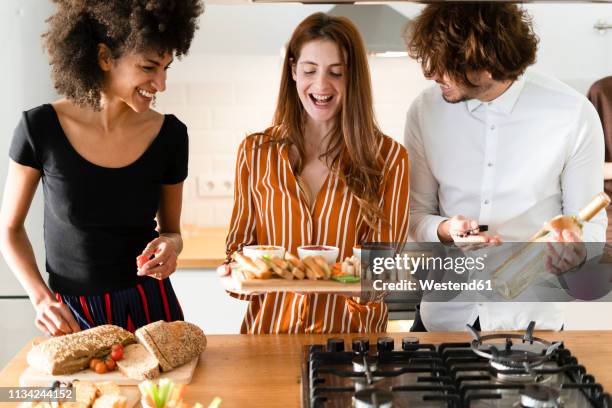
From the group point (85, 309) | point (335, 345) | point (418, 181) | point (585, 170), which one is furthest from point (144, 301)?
point (585, 170)

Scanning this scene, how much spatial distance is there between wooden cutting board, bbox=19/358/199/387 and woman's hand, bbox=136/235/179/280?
13.0 inches

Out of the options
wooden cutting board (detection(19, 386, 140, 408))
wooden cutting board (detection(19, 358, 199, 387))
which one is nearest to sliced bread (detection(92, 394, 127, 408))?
wooden cutting board (detection(19, 386, 140, 408))

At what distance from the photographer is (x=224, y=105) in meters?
4.12

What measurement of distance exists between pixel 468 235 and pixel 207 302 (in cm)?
182

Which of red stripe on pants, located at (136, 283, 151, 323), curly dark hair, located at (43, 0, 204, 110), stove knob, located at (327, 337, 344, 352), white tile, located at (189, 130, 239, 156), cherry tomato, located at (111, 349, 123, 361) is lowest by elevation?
cherry tomato, located at (111, 349, 123, 361)

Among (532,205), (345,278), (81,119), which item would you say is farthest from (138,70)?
(532,205)

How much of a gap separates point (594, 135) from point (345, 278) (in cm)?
93

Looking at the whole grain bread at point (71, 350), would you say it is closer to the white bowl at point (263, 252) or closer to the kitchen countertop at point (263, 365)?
the kitchen countertop at point (263, 365)

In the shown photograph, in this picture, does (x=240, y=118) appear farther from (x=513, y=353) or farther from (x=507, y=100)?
(x=513, y=353)

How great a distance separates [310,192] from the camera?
2.31 metres

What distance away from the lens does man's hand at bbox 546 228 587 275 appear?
2.04 m

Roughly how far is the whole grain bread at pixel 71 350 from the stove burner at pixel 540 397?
88cm

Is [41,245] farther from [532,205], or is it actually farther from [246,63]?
[532,205]

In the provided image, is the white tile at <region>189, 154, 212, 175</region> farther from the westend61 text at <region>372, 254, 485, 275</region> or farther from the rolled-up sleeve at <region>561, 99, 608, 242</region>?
the rolled-up sleeve at <region>561, 99, 608, 242</region>
